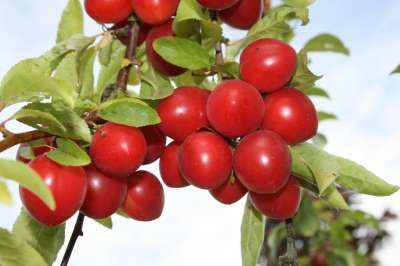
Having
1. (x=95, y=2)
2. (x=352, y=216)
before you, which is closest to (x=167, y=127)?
(x=95, y=2)

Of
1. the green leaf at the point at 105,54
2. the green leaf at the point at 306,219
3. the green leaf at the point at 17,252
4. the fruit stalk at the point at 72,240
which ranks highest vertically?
the green leaf at the point at 105,54

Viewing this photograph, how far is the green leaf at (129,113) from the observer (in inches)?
47.3

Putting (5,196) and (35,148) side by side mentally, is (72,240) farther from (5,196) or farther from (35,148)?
(5,196)

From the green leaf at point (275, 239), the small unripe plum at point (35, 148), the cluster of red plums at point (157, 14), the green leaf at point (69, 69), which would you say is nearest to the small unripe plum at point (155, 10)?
the cluster of red plums at point (157, 14)

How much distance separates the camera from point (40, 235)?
1.40 metres

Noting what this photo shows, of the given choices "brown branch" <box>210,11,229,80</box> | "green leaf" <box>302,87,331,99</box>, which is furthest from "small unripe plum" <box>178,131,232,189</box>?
"green leaf" <box>302,87,331,99</box>

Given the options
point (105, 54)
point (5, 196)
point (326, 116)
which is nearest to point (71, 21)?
point (105, 54)

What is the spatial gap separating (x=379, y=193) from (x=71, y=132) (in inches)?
28.4

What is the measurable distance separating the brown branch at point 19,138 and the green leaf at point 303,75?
24.0 inches

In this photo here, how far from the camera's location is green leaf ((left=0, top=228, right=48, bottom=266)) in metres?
1.24

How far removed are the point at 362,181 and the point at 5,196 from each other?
81cm

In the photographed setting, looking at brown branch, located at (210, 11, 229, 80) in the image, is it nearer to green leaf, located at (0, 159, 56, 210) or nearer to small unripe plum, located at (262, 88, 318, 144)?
small unripe plum, located at (262, 88, 318, 144)

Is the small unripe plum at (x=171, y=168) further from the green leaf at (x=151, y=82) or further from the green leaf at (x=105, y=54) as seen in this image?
the green leaf at (x=105, y=54)

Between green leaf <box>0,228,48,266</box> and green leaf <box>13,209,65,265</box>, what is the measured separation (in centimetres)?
13
